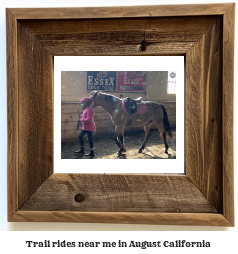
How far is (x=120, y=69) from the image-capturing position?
1.65 ft

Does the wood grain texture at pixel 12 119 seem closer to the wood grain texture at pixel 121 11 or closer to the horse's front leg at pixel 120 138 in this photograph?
the wood grain texture at pixel 121 11

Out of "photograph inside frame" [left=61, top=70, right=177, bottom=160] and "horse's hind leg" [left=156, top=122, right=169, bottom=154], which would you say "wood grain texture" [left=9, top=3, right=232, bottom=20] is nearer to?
"photograph inside frame" [left=61, top=70, right=177, bottom=160]

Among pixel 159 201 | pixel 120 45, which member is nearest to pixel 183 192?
pixel 159 201

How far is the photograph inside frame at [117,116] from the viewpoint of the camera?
50cm

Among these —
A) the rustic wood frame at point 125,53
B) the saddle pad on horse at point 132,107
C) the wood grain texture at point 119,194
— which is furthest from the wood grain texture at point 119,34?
the wood grain texture at point 119,194

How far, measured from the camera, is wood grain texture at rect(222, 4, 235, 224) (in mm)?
472

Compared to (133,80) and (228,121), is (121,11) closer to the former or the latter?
(133,80)

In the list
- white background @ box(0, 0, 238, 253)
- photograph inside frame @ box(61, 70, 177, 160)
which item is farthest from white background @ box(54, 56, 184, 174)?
white background @ box(0, 0, 238, 253)

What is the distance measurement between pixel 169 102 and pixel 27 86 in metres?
0.31

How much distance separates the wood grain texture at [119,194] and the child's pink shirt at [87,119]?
4.1 inches

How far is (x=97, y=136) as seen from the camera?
1.67 feet

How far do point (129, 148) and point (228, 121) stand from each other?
21 cm

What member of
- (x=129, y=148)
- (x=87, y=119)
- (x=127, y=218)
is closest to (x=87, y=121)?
(x=87, y=119)
